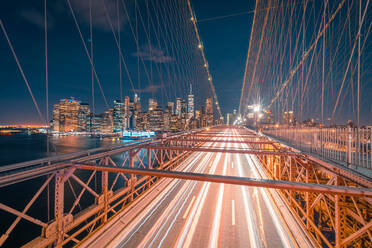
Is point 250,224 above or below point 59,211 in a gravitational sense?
below

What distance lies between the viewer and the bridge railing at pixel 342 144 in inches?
172

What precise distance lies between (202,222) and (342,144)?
5058 mm

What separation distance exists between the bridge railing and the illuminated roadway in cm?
261

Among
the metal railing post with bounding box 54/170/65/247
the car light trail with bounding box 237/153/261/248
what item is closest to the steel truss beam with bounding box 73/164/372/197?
the metal railing post with bounding box 54/170/65/247

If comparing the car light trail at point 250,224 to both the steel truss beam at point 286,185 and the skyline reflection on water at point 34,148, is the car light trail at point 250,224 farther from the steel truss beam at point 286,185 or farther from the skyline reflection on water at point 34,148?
the skyline reflection on water at point 34,148

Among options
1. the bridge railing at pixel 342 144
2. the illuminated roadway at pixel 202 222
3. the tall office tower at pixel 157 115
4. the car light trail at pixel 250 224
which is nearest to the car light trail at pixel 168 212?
the illuminated roadway at pixel 202 222

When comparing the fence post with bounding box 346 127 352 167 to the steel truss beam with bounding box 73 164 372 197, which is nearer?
the steel truss beam with bounding box 73 164 372 197

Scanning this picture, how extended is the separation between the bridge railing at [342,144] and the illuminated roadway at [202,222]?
261cm

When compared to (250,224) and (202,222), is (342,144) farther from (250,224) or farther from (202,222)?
(202,222)

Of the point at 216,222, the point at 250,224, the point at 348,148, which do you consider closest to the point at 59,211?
the point at 216,222

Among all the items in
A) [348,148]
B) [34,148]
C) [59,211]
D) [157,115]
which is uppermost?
[157,115]

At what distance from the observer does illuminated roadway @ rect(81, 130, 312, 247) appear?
4.89 meters

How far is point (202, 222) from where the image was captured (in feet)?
19.2

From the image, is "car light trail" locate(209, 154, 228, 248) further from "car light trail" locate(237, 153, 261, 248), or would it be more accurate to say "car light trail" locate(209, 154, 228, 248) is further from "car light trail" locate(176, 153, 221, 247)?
"car light trail" locate(237, 153, 261, 248)
